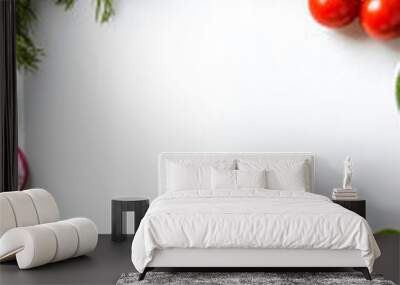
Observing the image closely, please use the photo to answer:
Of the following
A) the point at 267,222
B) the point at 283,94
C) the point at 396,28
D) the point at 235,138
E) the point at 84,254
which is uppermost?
the point at 396,28

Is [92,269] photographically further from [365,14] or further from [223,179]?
[365,14]

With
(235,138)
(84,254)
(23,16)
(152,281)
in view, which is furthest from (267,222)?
(23,16)

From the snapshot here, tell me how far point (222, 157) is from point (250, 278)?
6.99 feet

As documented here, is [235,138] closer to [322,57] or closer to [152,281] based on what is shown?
[322,57]

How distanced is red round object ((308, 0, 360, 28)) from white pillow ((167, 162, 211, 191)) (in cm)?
181

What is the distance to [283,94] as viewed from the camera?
671 centimetres

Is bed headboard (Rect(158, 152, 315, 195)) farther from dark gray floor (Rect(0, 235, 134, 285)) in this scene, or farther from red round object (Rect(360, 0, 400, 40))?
red round object (Rect(360, 0, 400, 40))

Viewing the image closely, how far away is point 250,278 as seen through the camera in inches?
181

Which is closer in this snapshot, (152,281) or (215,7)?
(152,281)

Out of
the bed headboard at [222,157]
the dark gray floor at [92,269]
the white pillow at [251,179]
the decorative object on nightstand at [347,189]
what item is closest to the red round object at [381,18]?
the decorative object on nightstand at [347,189]

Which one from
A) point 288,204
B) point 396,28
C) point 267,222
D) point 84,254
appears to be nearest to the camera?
point 267,222

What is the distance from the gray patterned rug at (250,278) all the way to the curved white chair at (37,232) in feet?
2.10

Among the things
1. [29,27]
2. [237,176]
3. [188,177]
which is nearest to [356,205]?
[237,176]

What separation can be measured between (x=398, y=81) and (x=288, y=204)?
2.32 metres
